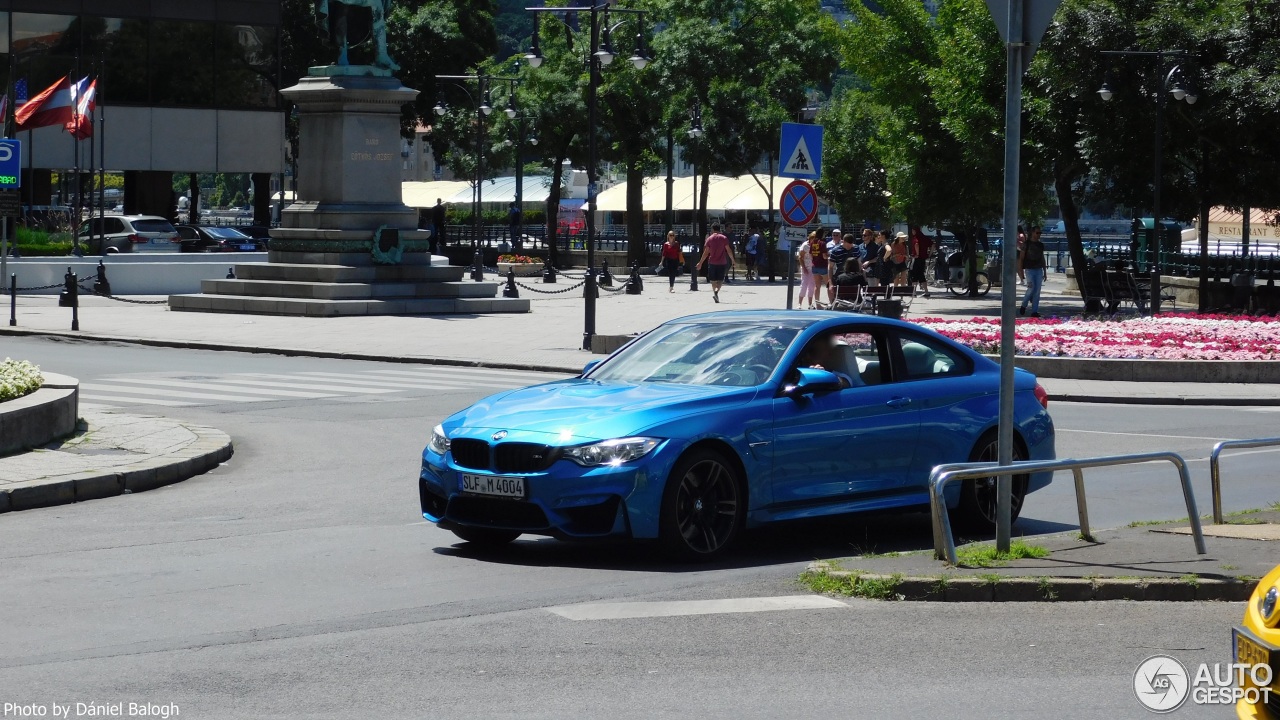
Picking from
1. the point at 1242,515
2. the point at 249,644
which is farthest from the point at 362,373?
the point at 249,644

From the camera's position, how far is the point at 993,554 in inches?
352

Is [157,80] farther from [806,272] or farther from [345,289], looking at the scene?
[806,272]

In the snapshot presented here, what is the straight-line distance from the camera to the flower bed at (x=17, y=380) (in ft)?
44.1

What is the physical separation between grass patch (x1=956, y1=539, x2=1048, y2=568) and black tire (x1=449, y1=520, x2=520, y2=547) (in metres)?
2.53

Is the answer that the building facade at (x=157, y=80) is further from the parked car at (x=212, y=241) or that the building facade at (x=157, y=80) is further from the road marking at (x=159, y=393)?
the road marking at (x=159, y=393)

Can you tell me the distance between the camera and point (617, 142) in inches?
2405

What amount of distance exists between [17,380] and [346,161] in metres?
22.0

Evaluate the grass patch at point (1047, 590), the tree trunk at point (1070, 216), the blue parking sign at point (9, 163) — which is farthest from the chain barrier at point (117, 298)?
the grass patch at point (1047, 590)

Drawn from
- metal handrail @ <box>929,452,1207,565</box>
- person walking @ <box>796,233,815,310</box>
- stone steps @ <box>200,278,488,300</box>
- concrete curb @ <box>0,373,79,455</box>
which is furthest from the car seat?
stone steps @ <box>200,278,488,300</box>

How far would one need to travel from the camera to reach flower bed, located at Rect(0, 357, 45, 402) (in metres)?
13.5

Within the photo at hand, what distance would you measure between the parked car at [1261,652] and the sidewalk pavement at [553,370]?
3.09m

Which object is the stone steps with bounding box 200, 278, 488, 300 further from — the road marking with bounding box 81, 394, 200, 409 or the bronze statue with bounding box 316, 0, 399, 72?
the road marking with bounding box 81, 394, 200, 409

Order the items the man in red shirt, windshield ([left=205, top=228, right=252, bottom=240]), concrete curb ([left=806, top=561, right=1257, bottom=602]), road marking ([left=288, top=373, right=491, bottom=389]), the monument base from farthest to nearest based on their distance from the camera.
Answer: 1. windshield ([left=205, top=228, right=252, bottom=240])
2. the man in red shirt
3. the monument base
4. road marking ([left=288, top=373, right=491, bottom=389])
5. concrete curb ([left=806, top=561, right=1257, bottom=602])

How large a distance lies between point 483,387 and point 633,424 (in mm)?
11719
